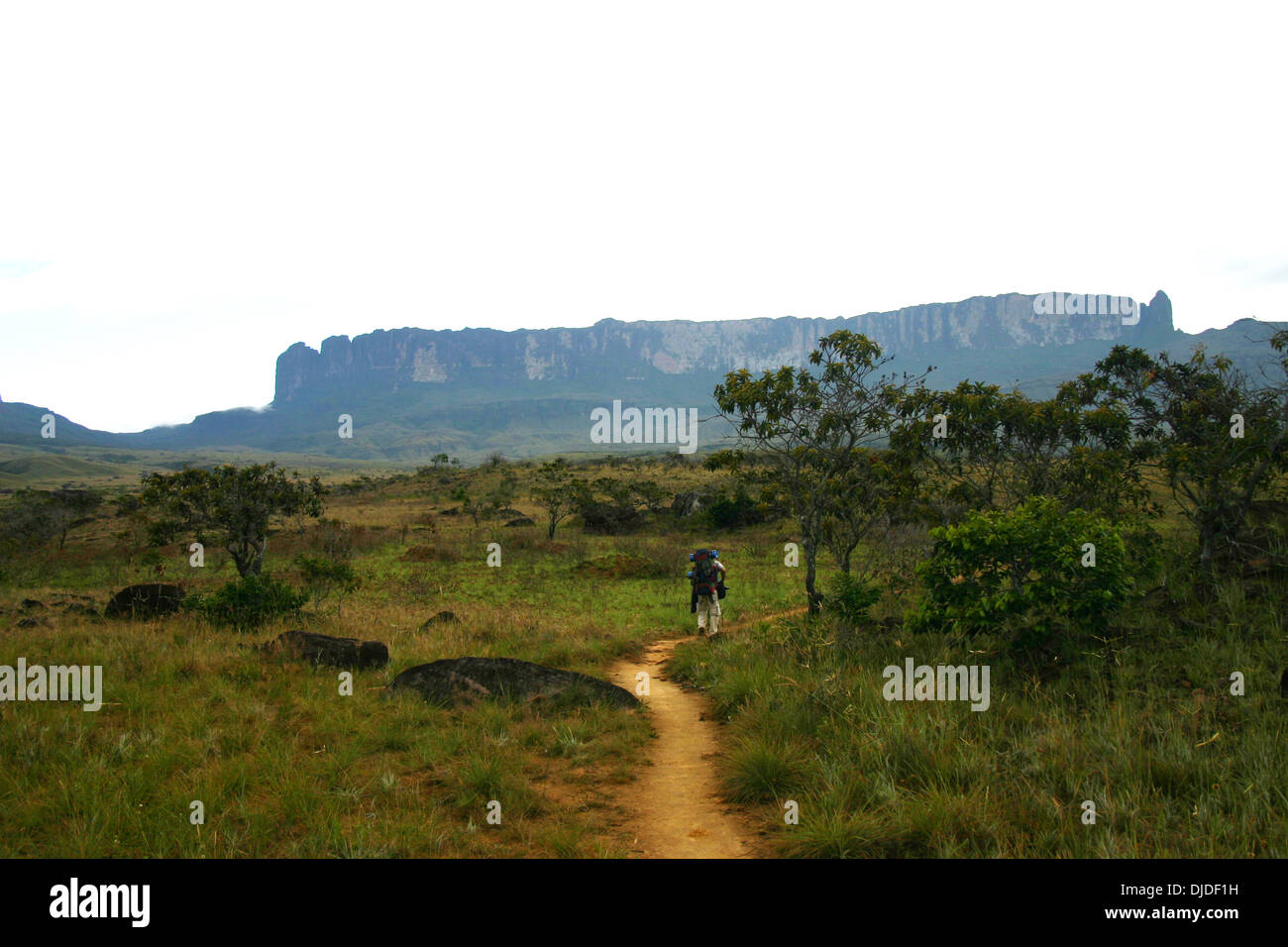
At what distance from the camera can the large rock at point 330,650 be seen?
Result: 31.6 ft

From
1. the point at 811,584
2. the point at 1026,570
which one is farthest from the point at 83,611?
the point at 1026,570

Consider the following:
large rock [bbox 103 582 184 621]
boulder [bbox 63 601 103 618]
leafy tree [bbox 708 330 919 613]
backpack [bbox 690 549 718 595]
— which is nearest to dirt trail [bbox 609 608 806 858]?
backpack [bbox 690 549 718 595]

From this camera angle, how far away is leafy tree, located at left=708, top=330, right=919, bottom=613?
13383 millimetres

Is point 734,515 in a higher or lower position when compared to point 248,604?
lower

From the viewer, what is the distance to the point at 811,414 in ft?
45.1

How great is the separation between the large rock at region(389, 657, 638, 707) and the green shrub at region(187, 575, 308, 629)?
228 inches

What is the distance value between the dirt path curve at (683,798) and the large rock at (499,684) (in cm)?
81

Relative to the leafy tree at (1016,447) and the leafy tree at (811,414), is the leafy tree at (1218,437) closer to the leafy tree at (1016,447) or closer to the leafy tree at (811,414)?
the leafy tree at (1016,447)

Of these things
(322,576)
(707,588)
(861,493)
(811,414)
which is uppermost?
(811,414)

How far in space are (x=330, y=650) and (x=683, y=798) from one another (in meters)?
6.09

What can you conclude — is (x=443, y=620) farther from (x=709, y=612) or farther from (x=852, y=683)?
(x=852, y=683)

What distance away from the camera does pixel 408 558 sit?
2778 centimetres

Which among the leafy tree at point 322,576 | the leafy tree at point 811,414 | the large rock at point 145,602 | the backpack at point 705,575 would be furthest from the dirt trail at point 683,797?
the large rock at point 145,602
